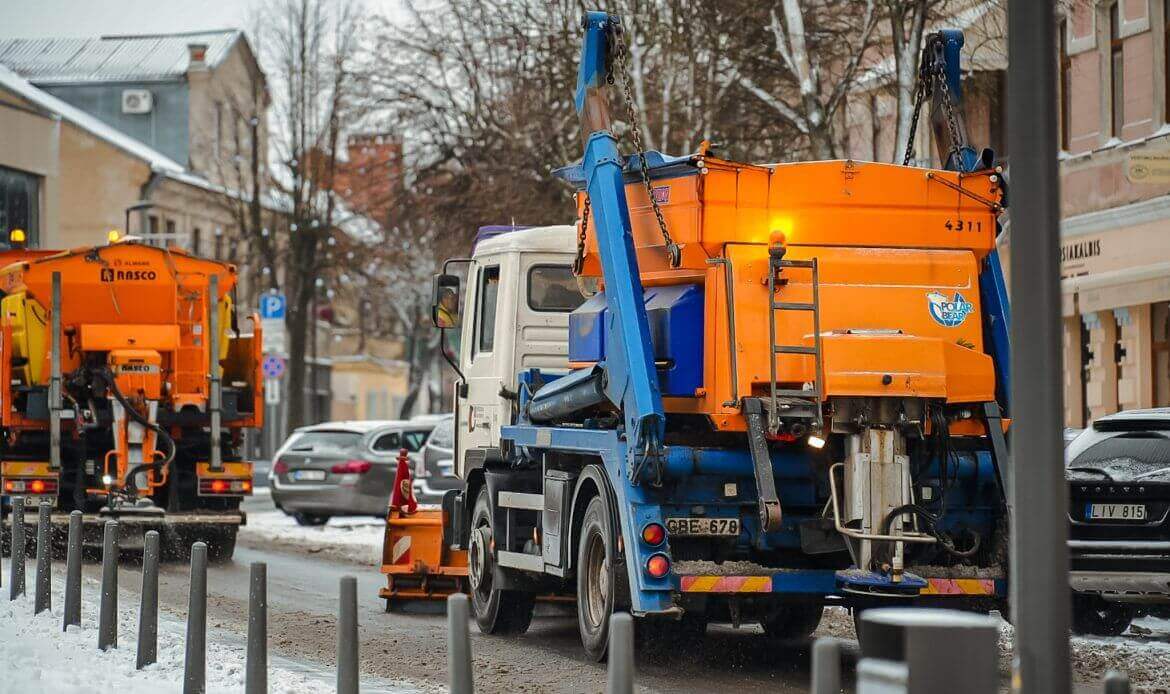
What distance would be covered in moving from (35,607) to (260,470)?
35.6m

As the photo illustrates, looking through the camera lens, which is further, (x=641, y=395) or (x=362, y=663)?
(x=362, y=663)

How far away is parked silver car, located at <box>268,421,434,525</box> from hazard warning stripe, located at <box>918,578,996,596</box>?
17122 millimetres

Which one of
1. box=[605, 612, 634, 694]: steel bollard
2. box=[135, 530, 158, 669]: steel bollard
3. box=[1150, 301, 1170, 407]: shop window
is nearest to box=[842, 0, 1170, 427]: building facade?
box=[1150, 301, 1170, 407]: shop window

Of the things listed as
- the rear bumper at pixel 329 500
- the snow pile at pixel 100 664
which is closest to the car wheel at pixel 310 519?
the rear bumper at pixel 329 500

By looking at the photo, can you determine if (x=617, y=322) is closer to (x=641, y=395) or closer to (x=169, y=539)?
(x=641, y=395)

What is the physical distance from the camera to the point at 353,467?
27844 mm

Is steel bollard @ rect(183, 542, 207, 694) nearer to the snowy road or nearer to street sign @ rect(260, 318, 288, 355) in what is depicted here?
the snowy road

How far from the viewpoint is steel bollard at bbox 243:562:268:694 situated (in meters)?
9.52

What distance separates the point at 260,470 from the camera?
50.2 meters

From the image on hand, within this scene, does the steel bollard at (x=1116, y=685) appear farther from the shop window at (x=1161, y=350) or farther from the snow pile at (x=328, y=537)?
the shop window at (x=1161, y=350)

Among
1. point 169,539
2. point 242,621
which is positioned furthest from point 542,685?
point 169,539

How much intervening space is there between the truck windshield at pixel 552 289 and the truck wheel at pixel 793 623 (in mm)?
2769

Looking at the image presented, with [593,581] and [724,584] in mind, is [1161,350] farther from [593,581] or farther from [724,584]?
[724,584]

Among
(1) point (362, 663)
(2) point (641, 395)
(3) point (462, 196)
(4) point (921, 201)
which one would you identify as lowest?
(1) point (362, 663)
